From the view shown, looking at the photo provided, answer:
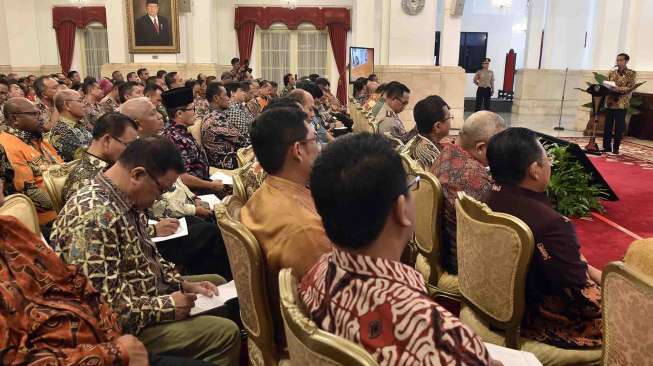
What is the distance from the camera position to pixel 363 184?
3.30ft

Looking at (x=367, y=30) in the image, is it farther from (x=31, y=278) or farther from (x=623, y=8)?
(x=31, y=278)

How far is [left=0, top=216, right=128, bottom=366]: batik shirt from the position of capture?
129 centimetres

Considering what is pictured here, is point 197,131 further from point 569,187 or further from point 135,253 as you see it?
point 569,187

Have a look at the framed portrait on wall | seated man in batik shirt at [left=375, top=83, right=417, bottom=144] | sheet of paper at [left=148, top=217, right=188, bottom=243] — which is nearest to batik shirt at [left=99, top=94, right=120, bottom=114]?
seated man in batik shirt at [left=375, top=83, right=417, bottom=144]

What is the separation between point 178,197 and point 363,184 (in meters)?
2.33

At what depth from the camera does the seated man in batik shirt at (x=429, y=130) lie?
3.25m

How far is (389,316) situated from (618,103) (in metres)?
8.34

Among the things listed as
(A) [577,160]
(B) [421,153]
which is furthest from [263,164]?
(A) [577,160]

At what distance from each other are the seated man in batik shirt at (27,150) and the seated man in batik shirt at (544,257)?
2.58 meters

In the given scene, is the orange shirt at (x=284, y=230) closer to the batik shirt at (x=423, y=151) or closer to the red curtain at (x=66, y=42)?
the batik shirt at (x=423, y=151)

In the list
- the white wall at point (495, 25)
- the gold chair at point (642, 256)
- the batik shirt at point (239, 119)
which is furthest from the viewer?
the white wall at point (495, 25)

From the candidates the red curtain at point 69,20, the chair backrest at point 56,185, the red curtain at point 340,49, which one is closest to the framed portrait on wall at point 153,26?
the red curtain at point 69,20

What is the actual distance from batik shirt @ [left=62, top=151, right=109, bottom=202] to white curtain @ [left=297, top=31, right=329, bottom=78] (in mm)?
11743

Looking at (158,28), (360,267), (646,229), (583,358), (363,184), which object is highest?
(158,28)
